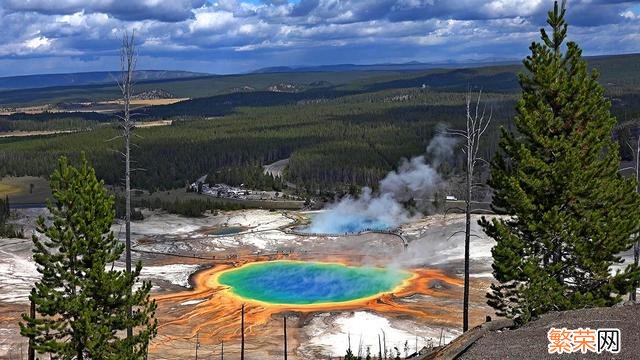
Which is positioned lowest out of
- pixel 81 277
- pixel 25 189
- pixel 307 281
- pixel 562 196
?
pixel 25 189

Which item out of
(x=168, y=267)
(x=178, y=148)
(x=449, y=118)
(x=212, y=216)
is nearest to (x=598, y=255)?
(x=168, y=267)

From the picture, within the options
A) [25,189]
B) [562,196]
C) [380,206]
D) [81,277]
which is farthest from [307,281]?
[25,189]

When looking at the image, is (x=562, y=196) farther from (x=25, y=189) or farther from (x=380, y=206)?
(x=25, y=189)

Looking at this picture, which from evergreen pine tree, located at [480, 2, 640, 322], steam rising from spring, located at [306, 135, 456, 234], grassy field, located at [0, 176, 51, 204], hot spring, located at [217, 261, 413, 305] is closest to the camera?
evergreen pine tree, located at [480, 2, 640, 322]

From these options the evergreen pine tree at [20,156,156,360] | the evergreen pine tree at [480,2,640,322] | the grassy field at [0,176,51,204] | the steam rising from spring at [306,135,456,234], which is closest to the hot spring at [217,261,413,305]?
the steam rising from spring at [306,135,456,234]

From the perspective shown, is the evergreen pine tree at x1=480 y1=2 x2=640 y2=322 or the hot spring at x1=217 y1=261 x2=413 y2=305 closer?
the evergreen pine tree at x1=480 y1=2 x2=640 y2=322

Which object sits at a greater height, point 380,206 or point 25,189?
point 380,206

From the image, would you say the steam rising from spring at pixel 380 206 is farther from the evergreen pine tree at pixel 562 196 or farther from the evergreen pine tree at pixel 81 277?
the evergreen pine tree at pixel 81 277

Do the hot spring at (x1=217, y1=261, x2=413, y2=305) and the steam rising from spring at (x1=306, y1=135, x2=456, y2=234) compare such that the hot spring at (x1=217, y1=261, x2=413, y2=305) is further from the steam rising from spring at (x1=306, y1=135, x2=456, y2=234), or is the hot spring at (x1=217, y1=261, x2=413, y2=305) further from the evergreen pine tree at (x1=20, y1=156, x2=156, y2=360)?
the evergreen pine tree at (x1=20, y1=156, x2=156, y2=360)
